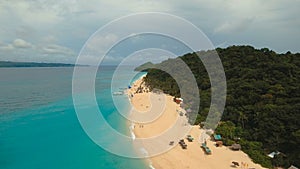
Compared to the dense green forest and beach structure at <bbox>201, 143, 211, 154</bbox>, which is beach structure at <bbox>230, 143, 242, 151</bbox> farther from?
beach structure at <bbox>201, 143, 211, 154</bbox>

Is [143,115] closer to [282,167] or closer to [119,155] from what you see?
[119,155]

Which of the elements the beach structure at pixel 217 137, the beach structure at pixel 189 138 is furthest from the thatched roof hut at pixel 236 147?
the beach structure at pixel 189 138

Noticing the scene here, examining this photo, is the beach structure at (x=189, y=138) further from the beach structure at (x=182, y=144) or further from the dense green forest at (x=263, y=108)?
the dense green forest at (x=263, y=108)

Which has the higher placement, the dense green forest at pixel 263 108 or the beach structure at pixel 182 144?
the dense green forest at pixel 263 108

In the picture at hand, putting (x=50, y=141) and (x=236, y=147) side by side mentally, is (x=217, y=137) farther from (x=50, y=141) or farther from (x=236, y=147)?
(x=50, y=141)

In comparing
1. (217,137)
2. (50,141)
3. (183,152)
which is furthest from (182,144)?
(50,141)

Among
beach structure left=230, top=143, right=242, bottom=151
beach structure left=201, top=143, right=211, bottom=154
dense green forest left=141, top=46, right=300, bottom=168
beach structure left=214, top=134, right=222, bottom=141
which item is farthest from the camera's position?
beach structure left=214, top=134, right=222, bottom=141

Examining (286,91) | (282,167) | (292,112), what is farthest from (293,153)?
(286,91)

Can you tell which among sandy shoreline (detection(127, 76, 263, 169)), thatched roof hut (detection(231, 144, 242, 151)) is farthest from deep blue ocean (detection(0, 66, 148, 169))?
thatched roof hut (detection(231, 144, 242, 151))
